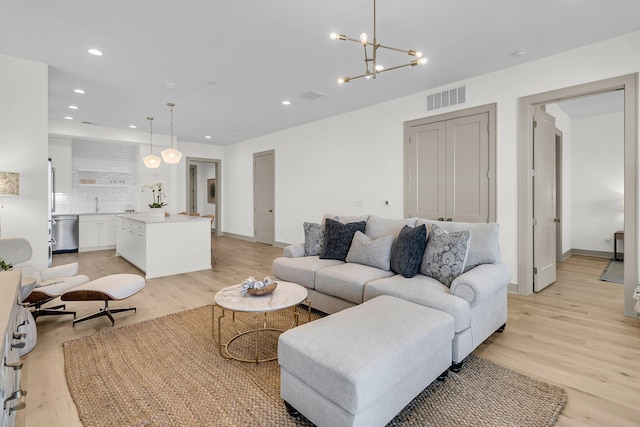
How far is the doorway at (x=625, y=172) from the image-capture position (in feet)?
10.4

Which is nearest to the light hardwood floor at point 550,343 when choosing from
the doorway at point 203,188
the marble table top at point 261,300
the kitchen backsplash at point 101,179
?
the marble table top at point 261,300

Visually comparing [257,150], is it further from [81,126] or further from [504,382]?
[504,382]

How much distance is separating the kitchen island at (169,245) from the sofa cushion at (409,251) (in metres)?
3.52

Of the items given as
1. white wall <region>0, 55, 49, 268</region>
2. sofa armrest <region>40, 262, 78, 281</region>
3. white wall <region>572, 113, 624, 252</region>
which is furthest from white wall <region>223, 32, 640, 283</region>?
white wall <region>0, 55, 49, 268</region>

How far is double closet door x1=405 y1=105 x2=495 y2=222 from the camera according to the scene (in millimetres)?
4199

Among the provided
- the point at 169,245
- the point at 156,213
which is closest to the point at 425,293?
the point at 169,245

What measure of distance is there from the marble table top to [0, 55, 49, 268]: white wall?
2.93m

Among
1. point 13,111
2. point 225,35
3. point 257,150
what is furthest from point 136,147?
point 225,35

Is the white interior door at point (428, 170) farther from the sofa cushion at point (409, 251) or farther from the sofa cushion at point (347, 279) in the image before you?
the sofa cushion at point (347, 279)

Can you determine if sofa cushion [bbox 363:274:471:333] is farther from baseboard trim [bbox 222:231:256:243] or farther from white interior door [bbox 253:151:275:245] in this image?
baseboard trim [bbox 222:231:256:243]

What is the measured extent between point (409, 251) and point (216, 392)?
186 centimetres

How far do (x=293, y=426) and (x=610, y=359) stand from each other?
2399 mm

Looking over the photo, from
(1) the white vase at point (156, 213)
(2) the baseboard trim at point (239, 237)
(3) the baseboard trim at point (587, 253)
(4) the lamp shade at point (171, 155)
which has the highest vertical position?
(4) the lamp shade at point (171, 155)

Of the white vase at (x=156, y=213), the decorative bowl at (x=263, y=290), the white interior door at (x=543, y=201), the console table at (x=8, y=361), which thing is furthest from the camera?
the white vase at (x=156, y=213)
